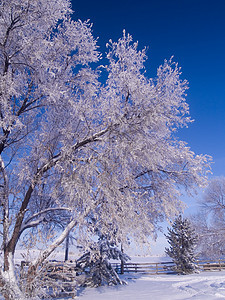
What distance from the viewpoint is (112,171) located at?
25.6ft

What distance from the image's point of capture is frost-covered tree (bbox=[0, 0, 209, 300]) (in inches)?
301

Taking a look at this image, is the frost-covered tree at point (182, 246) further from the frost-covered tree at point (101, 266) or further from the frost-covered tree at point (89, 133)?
the frost-covered tree at point (89, 133)

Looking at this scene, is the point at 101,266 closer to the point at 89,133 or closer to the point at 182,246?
the point at 89,133

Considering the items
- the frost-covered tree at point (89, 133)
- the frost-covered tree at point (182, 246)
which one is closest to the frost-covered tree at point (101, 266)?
the frost-covered tree at point (89, 133)

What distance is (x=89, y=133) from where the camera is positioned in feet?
28.2

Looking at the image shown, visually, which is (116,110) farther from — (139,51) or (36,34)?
(36,34)

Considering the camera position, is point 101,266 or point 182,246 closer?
point 101,266

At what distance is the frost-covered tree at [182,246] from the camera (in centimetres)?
2116

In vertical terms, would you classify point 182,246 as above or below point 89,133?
below

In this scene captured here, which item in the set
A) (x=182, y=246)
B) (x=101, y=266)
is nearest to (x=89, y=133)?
(x=101, y=266)

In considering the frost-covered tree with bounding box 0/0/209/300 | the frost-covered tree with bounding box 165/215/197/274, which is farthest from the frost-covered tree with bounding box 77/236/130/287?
the frost-covered tree with bounding box 165/215/197/274

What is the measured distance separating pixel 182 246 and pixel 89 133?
17982mm

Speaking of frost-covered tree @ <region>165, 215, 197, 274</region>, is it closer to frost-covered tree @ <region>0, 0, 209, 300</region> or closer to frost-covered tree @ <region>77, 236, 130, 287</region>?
frost-covered tree @ <region>77, 236, 130, 287</region>

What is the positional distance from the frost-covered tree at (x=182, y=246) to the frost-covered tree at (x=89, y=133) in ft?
47.0
